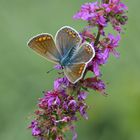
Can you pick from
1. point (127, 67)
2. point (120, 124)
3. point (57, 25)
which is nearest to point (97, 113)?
point (120, 124)

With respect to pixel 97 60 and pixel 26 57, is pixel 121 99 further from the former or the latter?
pixel 97 60

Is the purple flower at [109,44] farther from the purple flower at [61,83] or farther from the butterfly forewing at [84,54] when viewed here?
the purple flower at [61,83]

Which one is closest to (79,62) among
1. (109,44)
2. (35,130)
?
(109,44)

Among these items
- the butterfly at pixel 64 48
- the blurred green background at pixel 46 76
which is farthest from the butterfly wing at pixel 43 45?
the blurred green background at pixel 46 76

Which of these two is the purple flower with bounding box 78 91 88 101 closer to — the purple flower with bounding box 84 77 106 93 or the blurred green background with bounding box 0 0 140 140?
the purple flower with bounding box 84 77 106 93

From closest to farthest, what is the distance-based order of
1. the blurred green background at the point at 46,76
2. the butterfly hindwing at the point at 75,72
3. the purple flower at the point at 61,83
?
the butterfly hindwing at the point at 75,72 < the purple flower at the point at 61,83 < the blurred green background at the point at 46,76

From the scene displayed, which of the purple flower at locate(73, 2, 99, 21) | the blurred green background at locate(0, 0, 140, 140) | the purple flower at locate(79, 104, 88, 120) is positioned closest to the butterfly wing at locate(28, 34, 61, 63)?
the purple flower at locate(73, 2, 99, 21)
